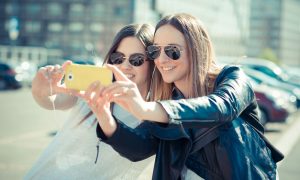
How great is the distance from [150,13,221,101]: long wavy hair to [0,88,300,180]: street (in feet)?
12.5

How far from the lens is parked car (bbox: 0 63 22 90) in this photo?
21.5m

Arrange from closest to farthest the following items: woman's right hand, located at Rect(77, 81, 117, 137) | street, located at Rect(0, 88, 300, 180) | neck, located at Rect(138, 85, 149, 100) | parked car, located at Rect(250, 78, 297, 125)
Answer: woman's right hand, located at Rect(77, 81, 117, 137) → neck, located at Rect(138, 85, 149, 100) → street, located at Rect(0, 88, 300, 180) → parked car, located at Rect(250, 78, 297, 125)

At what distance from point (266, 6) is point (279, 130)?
114 meters

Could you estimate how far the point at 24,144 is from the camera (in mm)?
7887

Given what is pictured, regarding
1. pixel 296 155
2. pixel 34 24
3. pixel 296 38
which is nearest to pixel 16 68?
pixel 296 155

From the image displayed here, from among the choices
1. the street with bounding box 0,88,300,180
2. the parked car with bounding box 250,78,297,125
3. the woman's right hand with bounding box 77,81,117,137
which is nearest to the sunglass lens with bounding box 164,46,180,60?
the woman's right hand with bounding box 77,81,117,137

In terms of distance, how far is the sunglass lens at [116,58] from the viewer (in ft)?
7.65

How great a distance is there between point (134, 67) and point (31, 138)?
6685 millimetres

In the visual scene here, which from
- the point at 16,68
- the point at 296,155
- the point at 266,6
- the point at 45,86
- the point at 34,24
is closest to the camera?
the point at 45,86

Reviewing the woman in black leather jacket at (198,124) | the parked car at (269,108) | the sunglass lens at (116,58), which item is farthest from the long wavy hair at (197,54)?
the parked car at (269,108)

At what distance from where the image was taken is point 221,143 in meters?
1.71

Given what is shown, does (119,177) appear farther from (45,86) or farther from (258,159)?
(258,159)

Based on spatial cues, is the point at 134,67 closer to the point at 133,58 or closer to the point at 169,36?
the point at 133,58

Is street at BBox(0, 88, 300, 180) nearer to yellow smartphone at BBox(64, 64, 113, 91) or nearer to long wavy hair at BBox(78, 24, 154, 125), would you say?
long wavy hair at BBox(78, 24, 154, 125)
